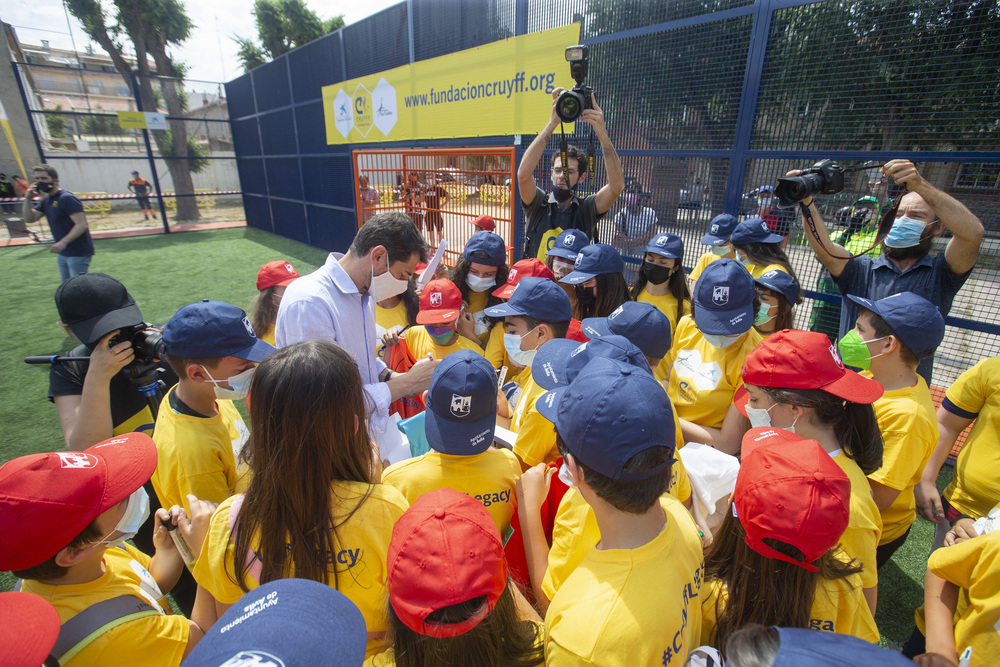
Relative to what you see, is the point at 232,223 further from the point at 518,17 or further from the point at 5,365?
the point at 518,17

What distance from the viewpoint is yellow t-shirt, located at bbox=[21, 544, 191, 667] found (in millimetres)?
1156

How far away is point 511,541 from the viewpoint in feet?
5.98

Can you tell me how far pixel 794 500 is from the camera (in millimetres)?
1151

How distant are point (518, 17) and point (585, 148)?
176 centimetres

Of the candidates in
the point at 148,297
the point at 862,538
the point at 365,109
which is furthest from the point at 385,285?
the point at 148,297

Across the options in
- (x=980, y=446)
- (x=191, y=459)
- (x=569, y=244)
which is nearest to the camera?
(x=191, y=459)

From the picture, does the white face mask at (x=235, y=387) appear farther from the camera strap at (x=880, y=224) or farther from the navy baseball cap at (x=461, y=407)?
the camera strap at (x=880, y=224)

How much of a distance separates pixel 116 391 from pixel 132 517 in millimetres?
1352

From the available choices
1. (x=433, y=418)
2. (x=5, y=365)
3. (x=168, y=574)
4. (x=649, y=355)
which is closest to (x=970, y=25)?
(x=649, y=355)

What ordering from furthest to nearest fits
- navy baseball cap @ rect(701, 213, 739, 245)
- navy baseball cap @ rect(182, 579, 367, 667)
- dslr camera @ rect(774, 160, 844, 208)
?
1. navy baseball cap @ rect(701, 213, 739, 245)
2. dslr camera @ rect(774, 160, 844, 208)
3. navy baseball cap @ rect(182, 579, 367, 667)

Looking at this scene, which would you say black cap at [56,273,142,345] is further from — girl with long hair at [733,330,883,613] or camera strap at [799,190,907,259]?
camera strap at [799,190,907,259]

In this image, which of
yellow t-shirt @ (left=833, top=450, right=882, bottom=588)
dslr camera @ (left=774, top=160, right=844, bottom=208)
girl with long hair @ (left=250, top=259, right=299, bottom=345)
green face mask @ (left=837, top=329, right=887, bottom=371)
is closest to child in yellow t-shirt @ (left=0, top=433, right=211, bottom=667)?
yellow t-shirt @ (left=833, top=450, right=882, bottom=588)

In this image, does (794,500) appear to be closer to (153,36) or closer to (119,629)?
(119,629)

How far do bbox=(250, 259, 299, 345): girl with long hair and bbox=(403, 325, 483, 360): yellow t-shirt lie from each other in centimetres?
111
